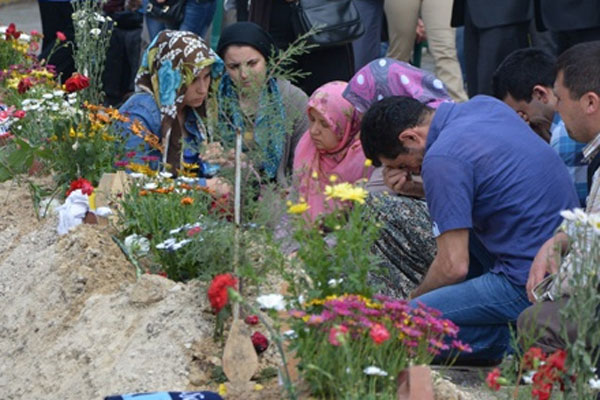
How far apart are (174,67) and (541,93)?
1721mm

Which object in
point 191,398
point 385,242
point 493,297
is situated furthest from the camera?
point 385,242

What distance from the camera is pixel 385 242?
17.4 ft

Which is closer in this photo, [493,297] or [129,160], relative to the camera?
[493,297]

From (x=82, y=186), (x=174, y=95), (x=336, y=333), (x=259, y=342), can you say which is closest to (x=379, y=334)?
(x=336, y=333)

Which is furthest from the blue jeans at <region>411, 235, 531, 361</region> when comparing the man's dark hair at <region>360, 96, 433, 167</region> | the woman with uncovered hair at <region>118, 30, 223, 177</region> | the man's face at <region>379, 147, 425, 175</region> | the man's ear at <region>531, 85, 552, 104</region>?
the woman with uncovered hair at <region>118, 30, 223, 177</region>

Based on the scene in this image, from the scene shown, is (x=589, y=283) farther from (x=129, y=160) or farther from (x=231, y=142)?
(x=129, y=160)

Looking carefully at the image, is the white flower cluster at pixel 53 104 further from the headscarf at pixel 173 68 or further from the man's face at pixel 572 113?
the man's face at pixel 572 113

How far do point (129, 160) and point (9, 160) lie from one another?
63 cm

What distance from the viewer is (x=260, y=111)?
4.22 m

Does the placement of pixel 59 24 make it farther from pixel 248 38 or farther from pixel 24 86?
pixel 24 86

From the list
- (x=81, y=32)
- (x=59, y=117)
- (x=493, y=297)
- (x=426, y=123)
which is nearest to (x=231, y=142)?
(x=426, y=123)

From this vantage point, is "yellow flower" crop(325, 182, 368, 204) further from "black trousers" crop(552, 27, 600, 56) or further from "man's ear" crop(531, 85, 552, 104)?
"black trousers" crop(552, 27, 600, 56)

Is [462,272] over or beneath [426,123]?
beneath

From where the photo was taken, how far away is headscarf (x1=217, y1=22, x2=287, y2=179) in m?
4.21
